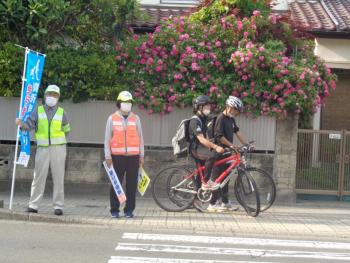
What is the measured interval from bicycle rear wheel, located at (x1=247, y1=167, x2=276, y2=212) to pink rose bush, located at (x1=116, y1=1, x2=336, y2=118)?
1737 millimetres

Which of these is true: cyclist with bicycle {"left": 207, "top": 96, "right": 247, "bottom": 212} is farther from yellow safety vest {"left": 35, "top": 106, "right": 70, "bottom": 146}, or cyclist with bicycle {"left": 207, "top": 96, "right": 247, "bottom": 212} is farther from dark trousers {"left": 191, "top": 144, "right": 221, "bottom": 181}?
yellow safety vest {"left": 35, "top": 106, "right": 70, "bottom": 146}

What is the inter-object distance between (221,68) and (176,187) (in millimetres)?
2876

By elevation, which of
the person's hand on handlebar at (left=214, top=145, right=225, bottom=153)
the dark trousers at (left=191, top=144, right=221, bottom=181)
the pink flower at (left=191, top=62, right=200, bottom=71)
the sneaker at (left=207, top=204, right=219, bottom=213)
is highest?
the pink flower at (left=191, top=62, right=200, bottom=71)

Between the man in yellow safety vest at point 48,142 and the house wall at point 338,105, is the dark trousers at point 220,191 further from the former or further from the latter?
the house wall at point 338,105

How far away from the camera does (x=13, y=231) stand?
26.5 feet

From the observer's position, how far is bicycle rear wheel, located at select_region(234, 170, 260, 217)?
9609 millimetres

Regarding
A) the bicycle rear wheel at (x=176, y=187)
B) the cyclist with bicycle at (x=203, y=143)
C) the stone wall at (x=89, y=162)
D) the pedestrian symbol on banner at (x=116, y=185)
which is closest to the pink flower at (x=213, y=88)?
the cyclist with bicycle at (x=203, y=143)

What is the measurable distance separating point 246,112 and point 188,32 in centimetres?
200

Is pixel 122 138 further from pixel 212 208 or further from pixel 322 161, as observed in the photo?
pixel 322 161

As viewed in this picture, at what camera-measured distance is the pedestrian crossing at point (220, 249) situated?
6.98m

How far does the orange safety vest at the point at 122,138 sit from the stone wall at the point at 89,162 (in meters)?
2.70

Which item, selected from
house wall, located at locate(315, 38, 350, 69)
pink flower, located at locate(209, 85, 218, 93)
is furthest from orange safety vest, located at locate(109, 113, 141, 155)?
house wall, located at locate(315, 38, 350, 69)

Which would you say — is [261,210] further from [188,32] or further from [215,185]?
[188,32]

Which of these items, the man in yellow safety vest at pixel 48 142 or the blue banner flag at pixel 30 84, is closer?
the man in yellow safety vest at pixel 48 142
